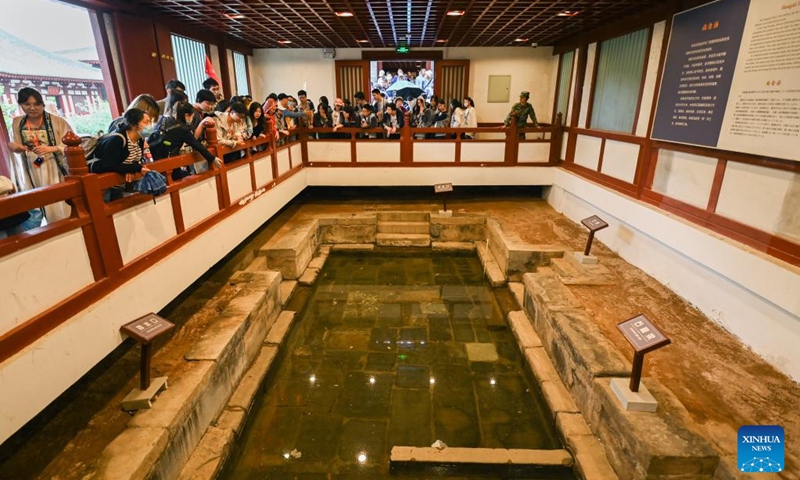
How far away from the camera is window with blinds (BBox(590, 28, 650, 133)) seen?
19.1 feet

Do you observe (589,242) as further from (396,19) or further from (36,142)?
(36,142)

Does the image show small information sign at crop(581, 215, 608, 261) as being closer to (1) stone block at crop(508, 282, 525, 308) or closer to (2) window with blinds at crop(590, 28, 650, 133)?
(1) stone block at crop(508, 282, 525, 308)

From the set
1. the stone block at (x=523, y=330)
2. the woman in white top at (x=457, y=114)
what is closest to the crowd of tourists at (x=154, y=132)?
the woman in white top at (x=457, y=114)

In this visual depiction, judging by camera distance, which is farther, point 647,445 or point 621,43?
point 621,43

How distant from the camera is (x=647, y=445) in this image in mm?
2533

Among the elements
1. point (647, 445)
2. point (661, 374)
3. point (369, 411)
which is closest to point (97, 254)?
point (369, 411)

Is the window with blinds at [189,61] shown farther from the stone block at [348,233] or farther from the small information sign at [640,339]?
the small information sign at [640,339]

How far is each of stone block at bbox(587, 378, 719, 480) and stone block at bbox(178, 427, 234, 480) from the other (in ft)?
9.52

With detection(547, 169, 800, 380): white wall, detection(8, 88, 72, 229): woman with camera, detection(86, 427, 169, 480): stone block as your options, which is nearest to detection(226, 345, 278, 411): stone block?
detection(86, 427, 169, 480): stone block

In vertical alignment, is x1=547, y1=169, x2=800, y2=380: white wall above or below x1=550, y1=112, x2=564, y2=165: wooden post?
below

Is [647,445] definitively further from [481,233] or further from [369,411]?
[481,233]

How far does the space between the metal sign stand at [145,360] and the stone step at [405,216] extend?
5236 millimetres

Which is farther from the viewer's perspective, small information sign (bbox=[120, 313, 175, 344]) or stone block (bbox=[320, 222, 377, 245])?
stone block (bbox=[320, 222, 377, 245])

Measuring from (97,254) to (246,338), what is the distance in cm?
165
